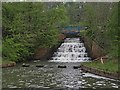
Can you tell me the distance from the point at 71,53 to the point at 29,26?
19.5ft

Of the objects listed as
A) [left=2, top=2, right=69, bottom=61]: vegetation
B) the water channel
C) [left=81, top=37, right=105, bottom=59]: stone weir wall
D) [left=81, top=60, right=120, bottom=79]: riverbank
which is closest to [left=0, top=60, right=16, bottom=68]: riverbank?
the water channel

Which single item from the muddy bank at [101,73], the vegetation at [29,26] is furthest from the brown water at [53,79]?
the vegetation at [29,26]

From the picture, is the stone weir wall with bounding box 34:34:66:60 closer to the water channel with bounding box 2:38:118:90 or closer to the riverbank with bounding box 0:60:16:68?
the riverbank with bounding box 0:60:16:68

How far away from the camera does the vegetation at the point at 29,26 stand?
38812 mm

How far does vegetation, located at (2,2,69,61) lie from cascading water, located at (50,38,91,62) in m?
1.56

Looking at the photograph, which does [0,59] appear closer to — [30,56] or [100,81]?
[30,56]

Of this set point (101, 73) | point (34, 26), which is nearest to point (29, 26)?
point (34, 26)

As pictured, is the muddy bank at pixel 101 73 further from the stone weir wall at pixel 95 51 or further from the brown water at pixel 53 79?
the stone weir wall at pixel 95 51

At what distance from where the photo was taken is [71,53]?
1634 inches

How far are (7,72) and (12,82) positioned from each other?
5.33 meters

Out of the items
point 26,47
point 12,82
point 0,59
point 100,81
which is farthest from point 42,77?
point 26,47

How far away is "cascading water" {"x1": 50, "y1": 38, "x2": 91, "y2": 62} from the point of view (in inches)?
1535

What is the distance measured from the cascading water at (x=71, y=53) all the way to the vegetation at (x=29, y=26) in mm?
1556

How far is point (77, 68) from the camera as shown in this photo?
101 ft
